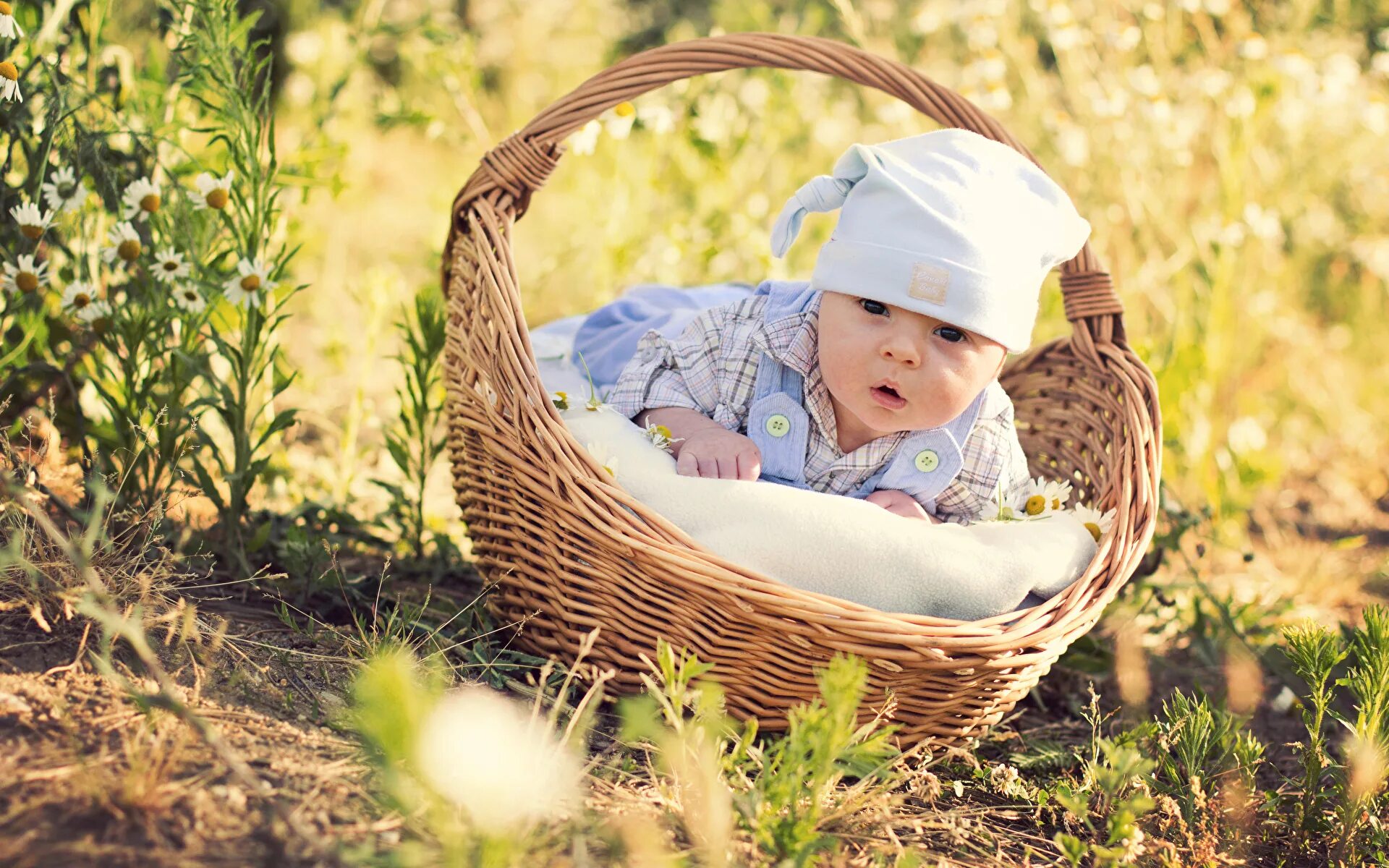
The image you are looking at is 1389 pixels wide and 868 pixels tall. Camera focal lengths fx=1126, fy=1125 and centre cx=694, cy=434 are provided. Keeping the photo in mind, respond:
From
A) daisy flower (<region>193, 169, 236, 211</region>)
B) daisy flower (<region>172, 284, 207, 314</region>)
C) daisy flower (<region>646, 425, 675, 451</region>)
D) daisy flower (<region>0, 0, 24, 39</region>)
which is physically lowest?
daisy flower (<region>646, 425, 675, 451</region>)

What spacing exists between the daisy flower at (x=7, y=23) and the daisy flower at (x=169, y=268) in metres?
0.40

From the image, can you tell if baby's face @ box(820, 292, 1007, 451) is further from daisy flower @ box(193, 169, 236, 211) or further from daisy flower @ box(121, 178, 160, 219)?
daisy flower @ box(121, 178, 160, 219)

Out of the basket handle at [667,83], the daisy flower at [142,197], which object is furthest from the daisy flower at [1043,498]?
the daisy flower at [142,197]

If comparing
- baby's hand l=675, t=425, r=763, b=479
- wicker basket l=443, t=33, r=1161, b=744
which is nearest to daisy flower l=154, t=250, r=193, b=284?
wicker basket l=443, t=33, r=1161, b=744

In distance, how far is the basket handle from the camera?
189 cm

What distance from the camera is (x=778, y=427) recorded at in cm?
200

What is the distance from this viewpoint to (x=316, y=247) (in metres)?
3.45

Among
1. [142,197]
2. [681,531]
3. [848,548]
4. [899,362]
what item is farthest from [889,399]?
[142,197]

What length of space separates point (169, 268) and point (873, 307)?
121 cm

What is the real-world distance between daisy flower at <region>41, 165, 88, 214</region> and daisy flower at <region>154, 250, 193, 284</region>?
5.8 inches

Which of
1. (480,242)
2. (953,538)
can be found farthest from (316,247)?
(953,538)

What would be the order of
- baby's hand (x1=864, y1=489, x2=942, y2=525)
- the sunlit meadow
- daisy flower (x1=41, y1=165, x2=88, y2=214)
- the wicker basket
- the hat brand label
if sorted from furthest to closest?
baby's hand (x1=864, y1=489, x2=942, y2=525) → daisy flower (x1=41, y1=165, x2=88, y2=214) → the hat brand label → the wicker basket → the sunlit meadow

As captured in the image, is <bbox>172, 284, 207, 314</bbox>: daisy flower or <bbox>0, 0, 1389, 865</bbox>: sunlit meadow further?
<bbox>172, 284, 207, 314</bbox>: daisy flower

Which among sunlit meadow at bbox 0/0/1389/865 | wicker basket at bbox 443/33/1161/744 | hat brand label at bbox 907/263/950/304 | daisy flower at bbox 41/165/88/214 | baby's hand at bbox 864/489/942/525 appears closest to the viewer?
sunlit meadow at bbox 0/0/1389/865
